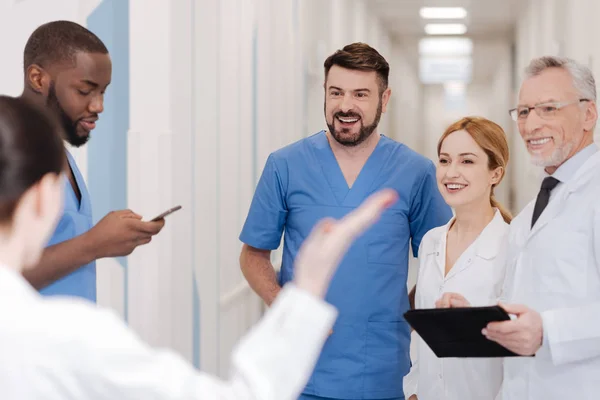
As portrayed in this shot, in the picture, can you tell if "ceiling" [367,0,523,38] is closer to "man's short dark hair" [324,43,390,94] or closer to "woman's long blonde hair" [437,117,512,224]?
"man's short dark hair" [324,43,390,94]

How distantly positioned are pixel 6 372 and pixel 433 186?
1.72 meters

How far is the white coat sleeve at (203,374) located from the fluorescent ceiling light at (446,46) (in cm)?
1138

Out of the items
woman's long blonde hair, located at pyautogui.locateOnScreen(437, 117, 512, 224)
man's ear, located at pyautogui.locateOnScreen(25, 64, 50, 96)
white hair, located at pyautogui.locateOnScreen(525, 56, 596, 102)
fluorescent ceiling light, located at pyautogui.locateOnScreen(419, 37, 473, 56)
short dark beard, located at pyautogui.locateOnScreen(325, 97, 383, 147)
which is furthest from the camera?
fluorescent ceiling light, located at pyautogui.locateOnScreen(419, 37, 473, 56)

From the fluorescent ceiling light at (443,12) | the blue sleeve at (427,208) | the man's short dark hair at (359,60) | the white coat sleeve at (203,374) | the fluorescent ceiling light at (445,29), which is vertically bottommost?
the white coat sleeve at (203,374)

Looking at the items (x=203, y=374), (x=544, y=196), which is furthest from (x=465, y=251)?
(x=203, y=374)

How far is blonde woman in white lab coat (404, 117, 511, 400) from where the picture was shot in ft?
6.49

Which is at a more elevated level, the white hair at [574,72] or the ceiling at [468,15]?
the ceiling at [468,15]

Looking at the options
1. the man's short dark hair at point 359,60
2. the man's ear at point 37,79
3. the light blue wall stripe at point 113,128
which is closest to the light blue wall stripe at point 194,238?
the light blue wall stripe at point 113,128

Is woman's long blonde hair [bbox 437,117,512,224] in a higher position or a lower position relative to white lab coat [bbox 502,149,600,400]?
higher

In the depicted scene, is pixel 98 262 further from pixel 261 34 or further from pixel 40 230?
pixel 261 34

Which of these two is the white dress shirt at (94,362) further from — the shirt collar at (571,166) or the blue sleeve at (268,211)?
the blue sleeve at (268,211)

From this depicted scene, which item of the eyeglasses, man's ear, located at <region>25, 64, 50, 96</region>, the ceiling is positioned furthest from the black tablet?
the ceiling

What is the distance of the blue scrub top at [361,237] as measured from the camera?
2.23 metres

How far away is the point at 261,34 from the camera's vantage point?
409 centimetres
